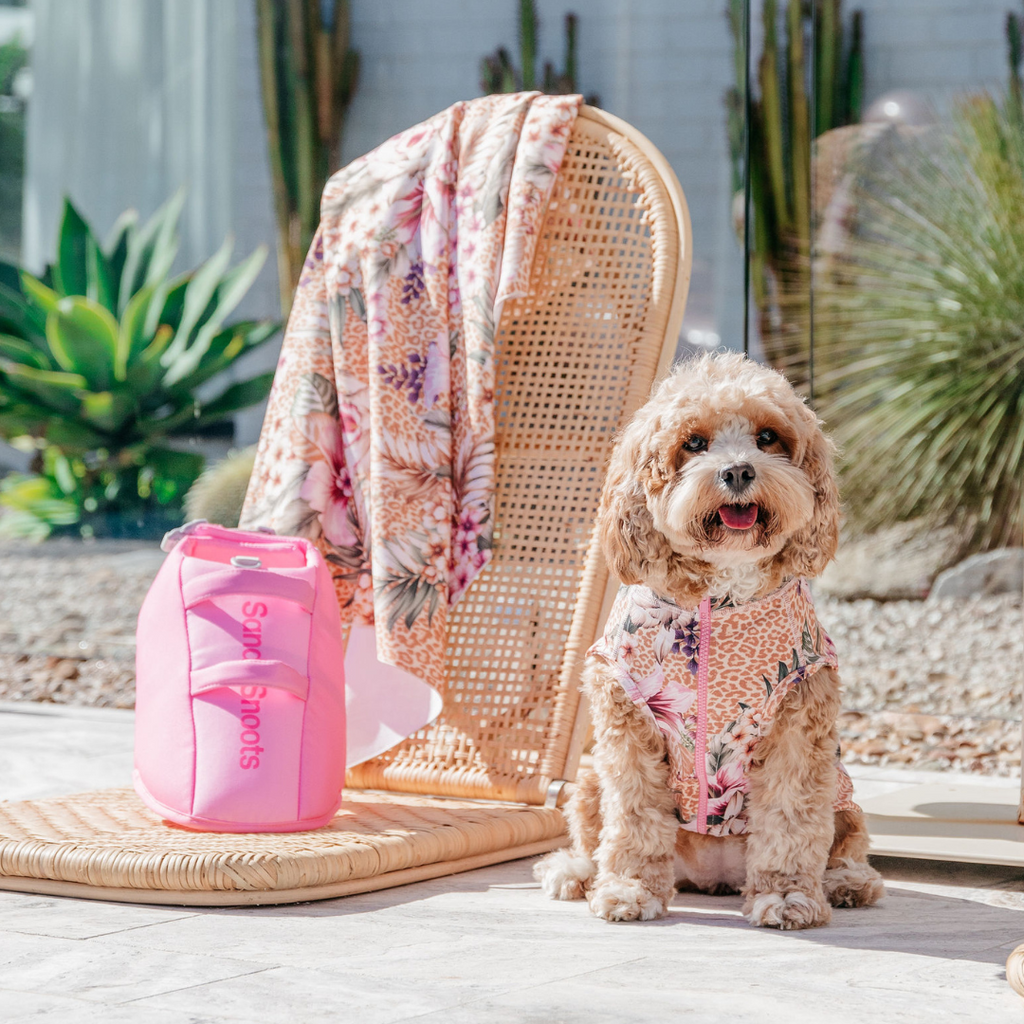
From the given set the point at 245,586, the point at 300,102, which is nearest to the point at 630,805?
the point at 245,586

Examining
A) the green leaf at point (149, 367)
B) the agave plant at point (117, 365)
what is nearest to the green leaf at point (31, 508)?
the agave plant at point (117, 365)

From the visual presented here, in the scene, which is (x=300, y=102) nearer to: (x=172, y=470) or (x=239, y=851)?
(x=172, y=470)

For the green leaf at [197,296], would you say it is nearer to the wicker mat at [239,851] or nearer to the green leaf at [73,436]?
the green leaf at [73,436]

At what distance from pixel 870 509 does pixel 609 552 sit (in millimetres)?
2329

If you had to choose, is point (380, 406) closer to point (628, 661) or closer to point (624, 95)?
point (628, 661)

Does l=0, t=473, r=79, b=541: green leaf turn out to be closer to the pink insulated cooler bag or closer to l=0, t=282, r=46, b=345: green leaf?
l=0, t=282, r=46, b=345: green leaf

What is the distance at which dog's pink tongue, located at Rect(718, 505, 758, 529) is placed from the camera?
2.23m

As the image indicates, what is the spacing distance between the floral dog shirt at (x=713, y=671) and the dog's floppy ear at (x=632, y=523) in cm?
9

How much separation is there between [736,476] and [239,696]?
3.54 feet

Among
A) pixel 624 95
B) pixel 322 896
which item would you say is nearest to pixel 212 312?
pixel 624 95

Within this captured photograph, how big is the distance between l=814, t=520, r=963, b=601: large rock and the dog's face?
89.6 inches

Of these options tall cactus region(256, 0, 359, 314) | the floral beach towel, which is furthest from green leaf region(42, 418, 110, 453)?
the floral beach towel

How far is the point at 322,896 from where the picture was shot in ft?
8.28

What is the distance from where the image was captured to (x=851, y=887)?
2508mm
